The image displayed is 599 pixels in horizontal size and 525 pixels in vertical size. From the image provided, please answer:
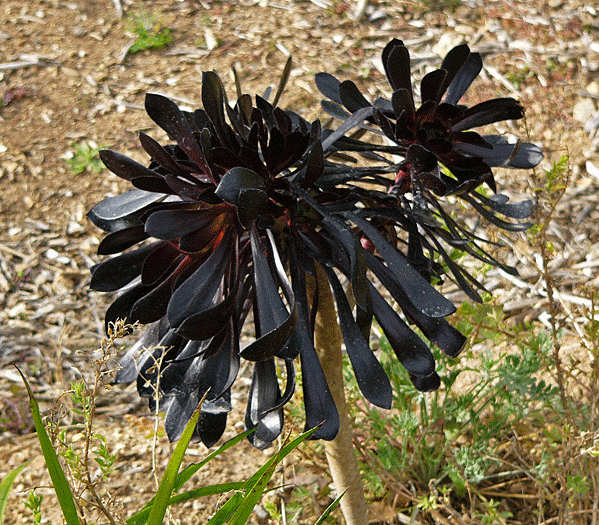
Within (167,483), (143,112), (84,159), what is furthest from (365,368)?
(143,112)

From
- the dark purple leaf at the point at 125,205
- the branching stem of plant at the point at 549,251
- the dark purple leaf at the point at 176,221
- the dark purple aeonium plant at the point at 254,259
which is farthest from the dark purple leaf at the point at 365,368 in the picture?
the branching stem of plant at the point at 549,251

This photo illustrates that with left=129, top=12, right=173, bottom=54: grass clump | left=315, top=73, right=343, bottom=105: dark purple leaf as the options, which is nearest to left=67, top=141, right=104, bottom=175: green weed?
left=129, top=12, right=173, bottom=54: grass clump

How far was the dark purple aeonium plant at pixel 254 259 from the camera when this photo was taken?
0.90 m

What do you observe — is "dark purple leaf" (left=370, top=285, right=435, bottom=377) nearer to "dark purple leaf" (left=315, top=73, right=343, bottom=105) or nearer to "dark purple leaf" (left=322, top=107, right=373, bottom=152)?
"dark purple leaf" (left=322, top=107, right=373, bottom=152)

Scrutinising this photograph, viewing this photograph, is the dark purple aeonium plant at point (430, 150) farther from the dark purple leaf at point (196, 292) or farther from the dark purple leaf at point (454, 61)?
the dark purple leaf at point (196, 292)

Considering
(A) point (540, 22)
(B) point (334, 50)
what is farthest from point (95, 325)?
(A) point (540, 22)

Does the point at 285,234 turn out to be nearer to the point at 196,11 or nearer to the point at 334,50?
the point at 334,50

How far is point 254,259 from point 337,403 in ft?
1.49

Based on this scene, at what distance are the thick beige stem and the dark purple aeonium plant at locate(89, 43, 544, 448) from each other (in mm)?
Answer: 86

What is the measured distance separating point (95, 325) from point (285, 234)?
1.91 metres

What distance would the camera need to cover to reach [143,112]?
3691 millimetres

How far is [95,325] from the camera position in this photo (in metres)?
2.70

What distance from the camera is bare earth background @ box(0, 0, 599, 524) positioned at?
2320mm

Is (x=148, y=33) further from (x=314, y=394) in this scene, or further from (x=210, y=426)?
(x=314, y=394)
